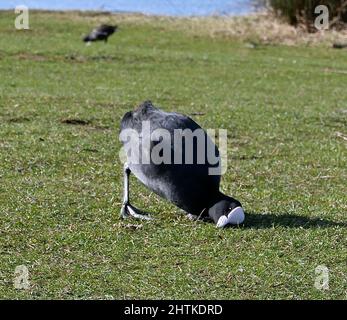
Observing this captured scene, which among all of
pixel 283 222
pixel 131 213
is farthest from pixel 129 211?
pixel 283 222

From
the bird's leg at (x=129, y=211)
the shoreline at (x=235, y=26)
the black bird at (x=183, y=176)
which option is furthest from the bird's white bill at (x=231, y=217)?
the shoreline at (x=235, y=26)

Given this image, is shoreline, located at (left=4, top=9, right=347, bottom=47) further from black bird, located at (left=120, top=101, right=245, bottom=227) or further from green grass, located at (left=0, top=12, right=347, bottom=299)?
black bird, located at (left=120, top=101, right=245, bottom=227)

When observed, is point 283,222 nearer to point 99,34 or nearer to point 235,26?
point 99,34

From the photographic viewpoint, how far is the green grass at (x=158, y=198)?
5.41m

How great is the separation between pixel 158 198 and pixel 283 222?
1.13 metres

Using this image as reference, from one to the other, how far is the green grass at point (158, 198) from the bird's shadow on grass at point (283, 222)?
0.05ft

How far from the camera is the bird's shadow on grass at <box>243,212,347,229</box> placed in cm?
651

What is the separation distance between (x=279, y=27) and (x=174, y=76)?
309 inches

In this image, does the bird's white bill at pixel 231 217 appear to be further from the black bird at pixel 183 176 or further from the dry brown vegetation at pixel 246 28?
the dry brown vegetation at pixel 246 28

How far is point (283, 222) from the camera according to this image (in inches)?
261

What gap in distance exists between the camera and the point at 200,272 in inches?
217
